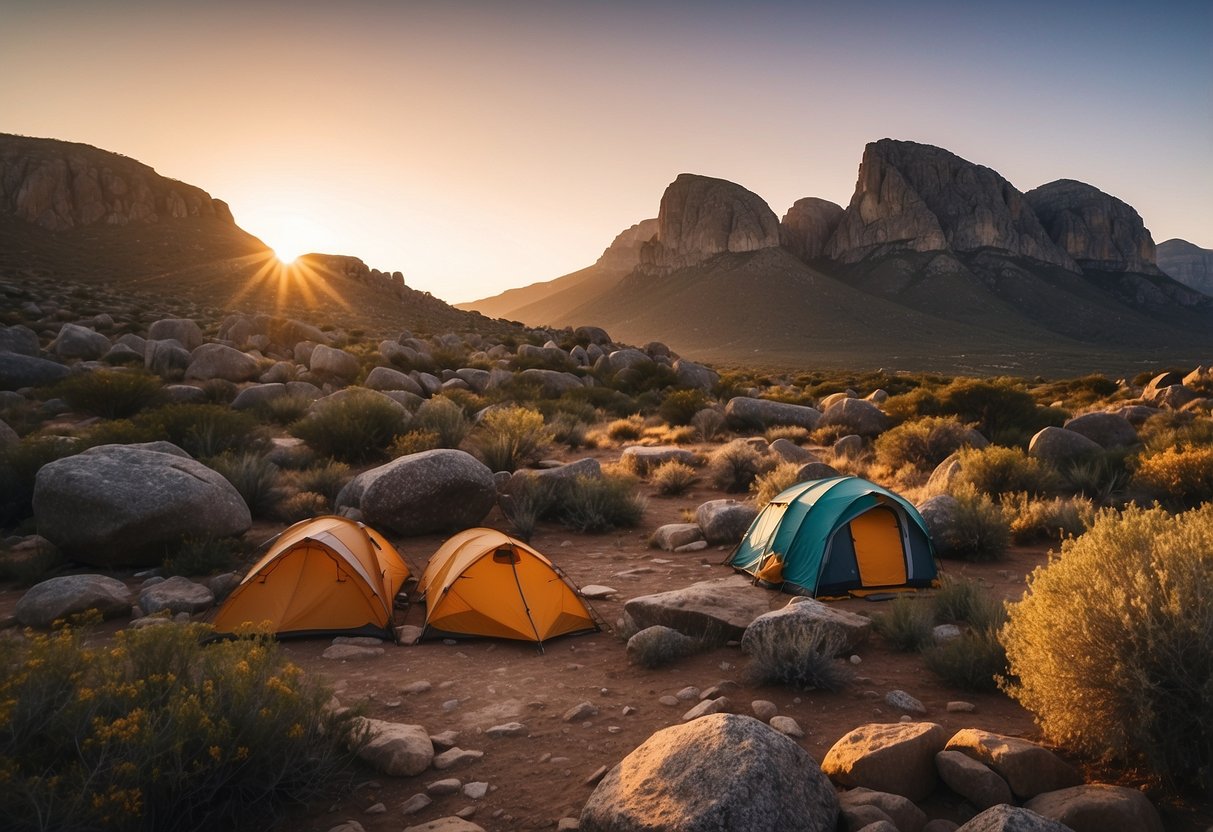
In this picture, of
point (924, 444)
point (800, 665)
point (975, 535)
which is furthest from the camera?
point (924, 444)

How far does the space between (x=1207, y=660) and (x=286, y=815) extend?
5284 mm

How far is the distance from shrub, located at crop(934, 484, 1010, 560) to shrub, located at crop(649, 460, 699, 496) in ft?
17.1

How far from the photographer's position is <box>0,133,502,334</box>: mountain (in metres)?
48.9

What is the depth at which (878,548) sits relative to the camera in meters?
8.32

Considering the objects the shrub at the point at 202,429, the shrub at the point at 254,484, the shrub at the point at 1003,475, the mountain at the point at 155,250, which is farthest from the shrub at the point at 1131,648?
the mountain at the point at 155,250

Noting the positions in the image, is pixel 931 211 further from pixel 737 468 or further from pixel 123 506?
pixel 123 506

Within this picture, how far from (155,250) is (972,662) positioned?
230ft

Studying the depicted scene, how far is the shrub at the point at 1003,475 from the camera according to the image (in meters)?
11.7

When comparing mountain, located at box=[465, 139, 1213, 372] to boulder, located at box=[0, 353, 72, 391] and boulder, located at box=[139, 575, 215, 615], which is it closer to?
boulder, located at box=[0, 353, 72, 391]

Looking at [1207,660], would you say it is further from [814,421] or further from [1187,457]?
[814,421]

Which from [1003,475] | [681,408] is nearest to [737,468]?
[1003,475]

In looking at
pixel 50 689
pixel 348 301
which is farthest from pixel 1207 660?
pixel 348 301

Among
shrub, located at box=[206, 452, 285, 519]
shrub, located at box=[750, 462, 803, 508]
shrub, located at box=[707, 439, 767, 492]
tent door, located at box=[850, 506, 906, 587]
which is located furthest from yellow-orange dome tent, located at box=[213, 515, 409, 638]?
shrub, located at box=[707, 439, 767, 492]

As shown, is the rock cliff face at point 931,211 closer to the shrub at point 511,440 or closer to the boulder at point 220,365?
the boulder at point 220,365
